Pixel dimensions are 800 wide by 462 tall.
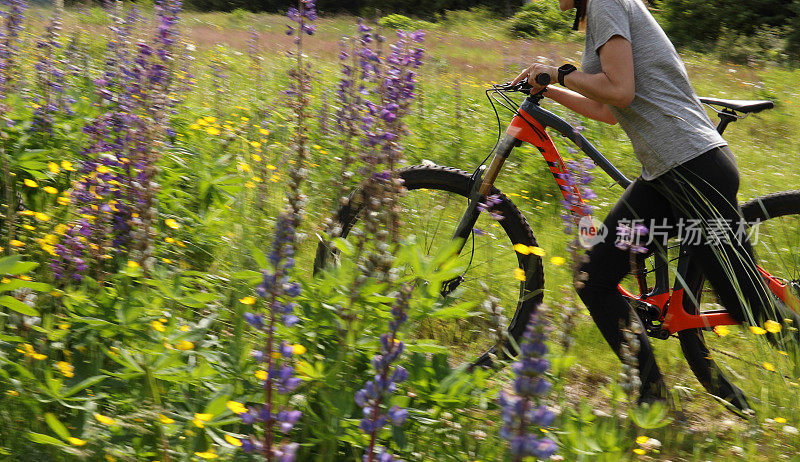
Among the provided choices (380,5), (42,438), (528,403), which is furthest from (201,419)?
(380,5)

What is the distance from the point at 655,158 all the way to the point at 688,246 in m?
0.39

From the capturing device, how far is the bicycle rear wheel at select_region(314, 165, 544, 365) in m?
3.13

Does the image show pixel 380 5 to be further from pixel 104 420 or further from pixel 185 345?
pixel 104 420

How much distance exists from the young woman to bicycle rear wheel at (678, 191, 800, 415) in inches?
6.7

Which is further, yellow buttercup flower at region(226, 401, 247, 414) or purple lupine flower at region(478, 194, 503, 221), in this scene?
purple lupine flower at region(478, 194, 503, 221)

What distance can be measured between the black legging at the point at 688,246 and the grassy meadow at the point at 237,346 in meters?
0.18

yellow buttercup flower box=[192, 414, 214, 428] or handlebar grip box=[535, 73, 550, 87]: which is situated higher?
handlebar grip box=[535, 73, 550, 87]

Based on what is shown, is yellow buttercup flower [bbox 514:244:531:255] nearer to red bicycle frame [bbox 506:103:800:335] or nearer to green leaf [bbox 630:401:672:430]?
red bicycle frame [bbox 506:103:800:335]

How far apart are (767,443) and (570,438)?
1.06 m

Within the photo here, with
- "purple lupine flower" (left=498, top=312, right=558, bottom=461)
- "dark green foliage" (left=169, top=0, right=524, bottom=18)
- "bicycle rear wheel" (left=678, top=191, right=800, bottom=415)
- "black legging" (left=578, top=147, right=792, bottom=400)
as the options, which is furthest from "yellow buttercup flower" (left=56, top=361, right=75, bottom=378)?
"dark green foliage" (left=169, top=0, right=524, bottom=18)

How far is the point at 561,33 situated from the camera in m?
19.3

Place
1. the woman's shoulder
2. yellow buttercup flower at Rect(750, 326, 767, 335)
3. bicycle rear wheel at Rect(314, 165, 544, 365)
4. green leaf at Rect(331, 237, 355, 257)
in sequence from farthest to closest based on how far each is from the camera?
bicycle rear wheel at Rect(314, 165, 544, 365), yellow buttercup flower at Rect(750, 326, 767, 335), the woman's shoulder, green leaf at Rect(331, 237, 355, 257)

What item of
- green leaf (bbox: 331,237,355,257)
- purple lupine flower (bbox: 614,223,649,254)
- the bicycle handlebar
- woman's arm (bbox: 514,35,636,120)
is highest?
woman's arm (bbox: 514,35,636,120)

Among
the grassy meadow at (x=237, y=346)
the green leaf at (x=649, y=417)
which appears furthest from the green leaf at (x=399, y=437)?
the green leaf at (x=649, y=417)
